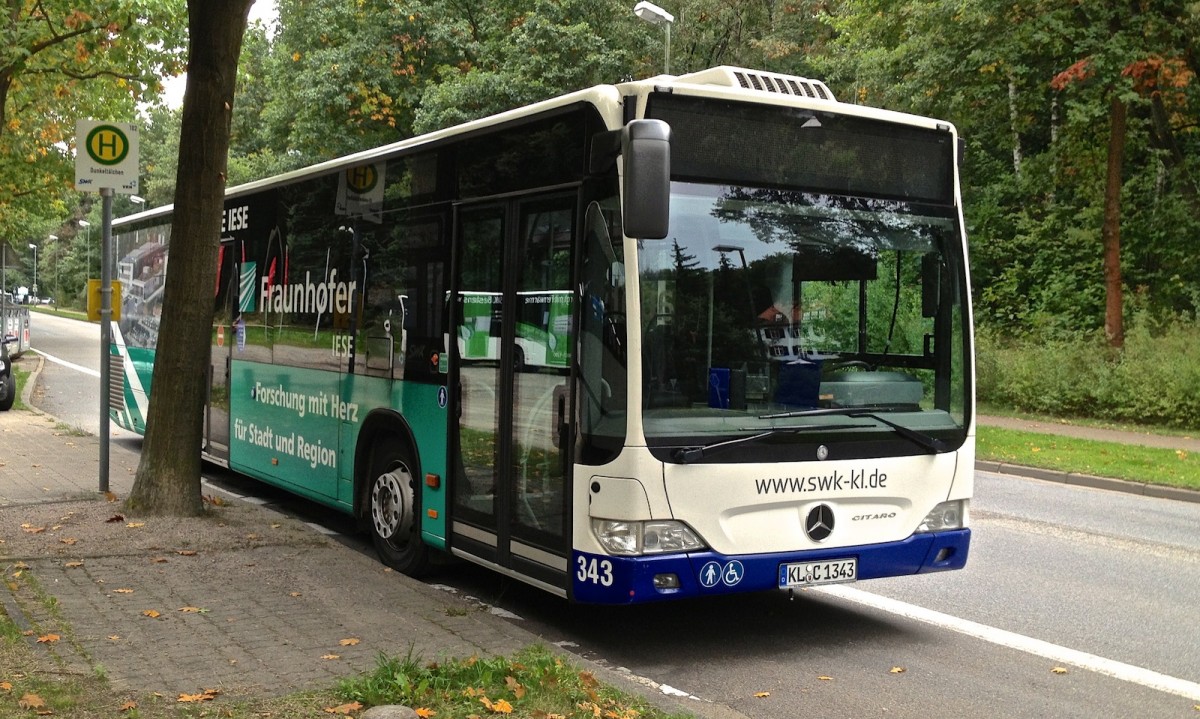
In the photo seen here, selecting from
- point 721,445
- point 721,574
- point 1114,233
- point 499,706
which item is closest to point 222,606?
point 499,706

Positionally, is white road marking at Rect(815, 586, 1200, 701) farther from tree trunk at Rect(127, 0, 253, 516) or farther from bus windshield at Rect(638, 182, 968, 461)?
tree trunk at Rect(127, 0, 253, 516)

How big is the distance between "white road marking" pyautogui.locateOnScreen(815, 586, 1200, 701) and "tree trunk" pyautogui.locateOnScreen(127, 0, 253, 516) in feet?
15.9

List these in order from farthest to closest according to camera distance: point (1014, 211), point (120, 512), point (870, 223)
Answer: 1. point (1014, 211)
2. point (120, 512)
3. point (870, 223)

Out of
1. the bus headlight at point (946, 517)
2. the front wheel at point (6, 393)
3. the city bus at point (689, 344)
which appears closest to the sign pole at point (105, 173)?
the city bus at point (689, 344)

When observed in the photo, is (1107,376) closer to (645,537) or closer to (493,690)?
(645,537)

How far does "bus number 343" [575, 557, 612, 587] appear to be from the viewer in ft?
20.0

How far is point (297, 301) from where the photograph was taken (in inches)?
399

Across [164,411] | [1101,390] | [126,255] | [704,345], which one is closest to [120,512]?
[164,411]

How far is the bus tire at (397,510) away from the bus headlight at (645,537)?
2.21m

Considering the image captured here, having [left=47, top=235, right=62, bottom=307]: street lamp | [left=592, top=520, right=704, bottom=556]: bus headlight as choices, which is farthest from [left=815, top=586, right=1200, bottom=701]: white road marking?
[left=47, top=235, right=62, bottom=307]: street lamp

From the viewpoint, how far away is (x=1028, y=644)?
686cm

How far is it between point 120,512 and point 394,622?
3.79m

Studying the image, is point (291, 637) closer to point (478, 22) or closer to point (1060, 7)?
point (1060, 7)

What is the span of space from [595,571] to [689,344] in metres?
1.24
